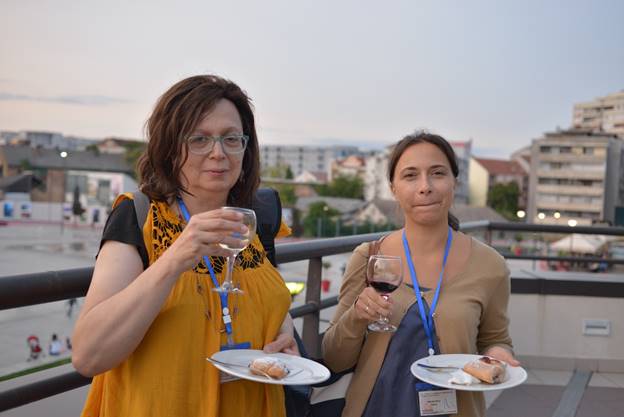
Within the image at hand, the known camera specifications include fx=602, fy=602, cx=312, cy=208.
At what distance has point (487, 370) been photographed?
1512mm

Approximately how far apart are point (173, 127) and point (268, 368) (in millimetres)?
597

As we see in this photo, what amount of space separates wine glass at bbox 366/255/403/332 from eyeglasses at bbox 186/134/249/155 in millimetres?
495

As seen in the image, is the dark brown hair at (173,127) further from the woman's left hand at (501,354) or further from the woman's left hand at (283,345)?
the woman's left hand at (501,354)

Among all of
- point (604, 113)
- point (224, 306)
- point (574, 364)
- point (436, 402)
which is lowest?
point (574, 364)

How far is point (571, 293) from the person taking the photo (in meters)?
4.65

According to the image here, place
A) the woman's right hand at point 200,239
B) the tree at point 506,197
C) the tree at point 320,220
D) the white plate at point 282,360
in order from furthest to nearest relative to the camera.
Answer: the tree at point 506,197, the tree at point 320,220, the white plate at point 282,360, the woman's right hand at point 200,239

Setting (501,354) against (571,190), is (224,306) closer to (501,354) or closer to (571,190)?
(501,354)

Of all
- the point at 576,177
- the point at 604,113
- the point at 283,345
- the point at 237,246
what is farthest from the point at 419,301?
the point at 604,113

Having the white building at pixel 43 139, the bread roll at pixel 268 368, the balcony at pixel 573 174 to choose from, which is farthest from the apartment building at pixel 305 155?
the bread roll at pixel 268 368

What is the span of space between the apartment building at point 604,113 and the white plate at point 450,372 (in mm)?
126162

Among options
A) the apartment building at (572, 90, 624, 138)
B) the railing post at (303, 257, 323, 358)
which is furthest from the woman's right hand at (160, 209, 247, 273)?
the apartment building at (572, 90, 624, 138)

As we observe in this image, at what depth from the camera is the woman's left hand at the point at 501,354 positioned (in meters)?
1.75

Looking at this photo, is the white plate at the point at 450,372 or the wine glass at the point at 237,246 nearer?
the wine glass at the point at 237,246

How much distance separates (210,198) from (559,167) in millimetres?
93654
